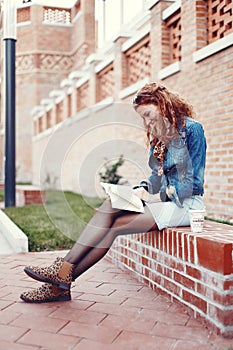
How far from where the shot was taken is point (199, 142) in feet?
Answer: 8.14

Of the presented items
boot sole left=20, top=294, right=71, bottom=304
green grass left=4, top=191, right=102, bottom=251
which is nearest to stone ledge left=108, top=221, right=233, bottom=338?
boot sole left=20, top=294, right=71, bottom=304

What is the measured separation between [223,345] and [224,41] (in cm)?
367

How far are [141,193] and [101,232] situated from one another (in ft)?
1.29

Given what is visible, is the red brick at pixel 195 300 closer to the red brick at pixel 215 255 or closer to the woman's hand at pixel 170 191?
the red brick at pixel 215 255

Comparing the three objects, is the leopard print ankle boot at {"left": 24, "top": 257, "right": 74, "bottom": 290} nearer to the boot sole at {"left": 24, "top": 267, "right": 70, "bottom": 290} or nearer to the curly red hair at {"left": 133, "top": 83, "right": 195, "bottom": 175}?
the boot sole at {"left": 24, "top": 267, "right": 70, "bottom": 290}

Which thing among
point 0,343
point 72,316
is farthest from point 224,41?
point 0,343

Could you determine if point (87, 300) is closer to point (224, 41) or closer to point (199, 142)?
point (199, 142)

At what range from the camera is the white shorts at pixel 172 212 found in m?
2.54

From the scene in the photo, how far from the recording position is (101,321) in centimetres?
221

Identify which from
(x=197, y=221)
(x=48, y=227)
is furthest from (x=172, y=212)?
(x=48, y=227)

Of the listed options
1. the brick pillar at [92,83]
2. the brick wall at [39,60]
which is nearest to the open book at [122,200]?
the brick pillar at [92,83]

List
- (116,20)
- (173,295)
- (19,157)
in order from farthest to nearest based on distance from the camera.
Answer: (19,157) < (116,20) < (173,295)

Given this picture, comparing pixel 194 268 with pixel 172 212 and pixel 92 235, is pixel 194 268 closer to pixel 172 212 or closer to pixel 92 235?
pixel 172 212

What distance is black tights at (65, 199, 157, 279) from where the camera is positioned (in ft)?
8.05
